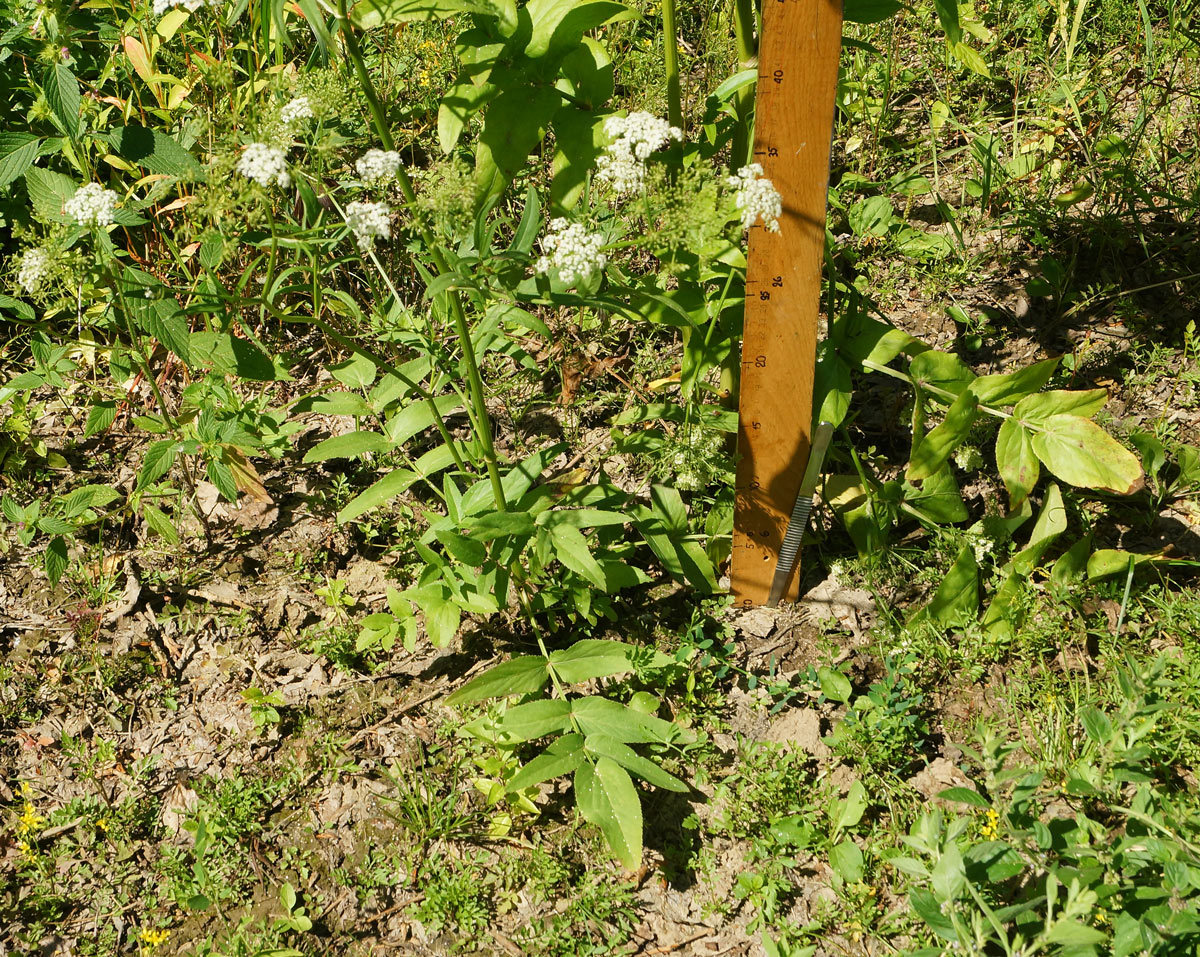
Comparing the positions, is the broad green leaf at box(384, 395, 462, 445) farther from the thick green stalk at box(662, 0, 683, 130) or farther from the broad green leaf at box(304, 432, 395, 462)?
the thick green stalk at box(662, 0, 683, 130)

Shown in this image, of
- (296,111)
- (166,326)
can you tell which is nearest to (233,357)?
(166,326)

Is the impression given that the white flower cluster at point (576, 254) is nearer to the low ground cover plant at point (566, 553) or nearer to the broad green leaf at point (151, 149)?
the low ground cover plant at point (566, 553)

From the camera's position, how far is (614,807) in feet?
6.96

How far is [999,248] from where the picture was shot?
3.52 metres

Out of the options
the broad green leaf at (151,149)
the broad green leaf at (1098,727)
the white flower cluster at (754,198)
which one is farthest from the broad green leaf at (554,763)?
the broad green leaf at (151,149)

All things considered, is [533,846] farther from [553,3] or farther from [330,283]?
[330,283]

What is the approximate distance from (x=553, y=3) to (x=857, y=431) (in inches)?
66.5

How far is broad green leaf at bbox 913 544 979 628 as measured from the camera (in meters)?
2.54

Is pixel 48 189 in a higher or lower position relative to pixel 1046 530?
higher

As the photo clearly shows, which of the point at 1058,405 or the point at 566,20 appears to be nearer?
the point at 566,20

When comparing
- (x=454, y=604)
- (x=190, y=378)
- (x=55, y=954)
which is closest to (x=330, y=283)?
(x=190, y=378)

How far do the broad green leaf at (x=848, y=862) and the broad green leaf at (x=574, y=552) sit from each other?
2.90 feet

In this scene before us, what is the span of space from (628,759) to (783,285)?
1206 millimetres

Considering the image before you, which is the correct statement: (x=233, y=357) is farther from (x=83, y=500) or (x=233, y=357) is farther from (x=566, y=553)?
(x=566, y=553)
